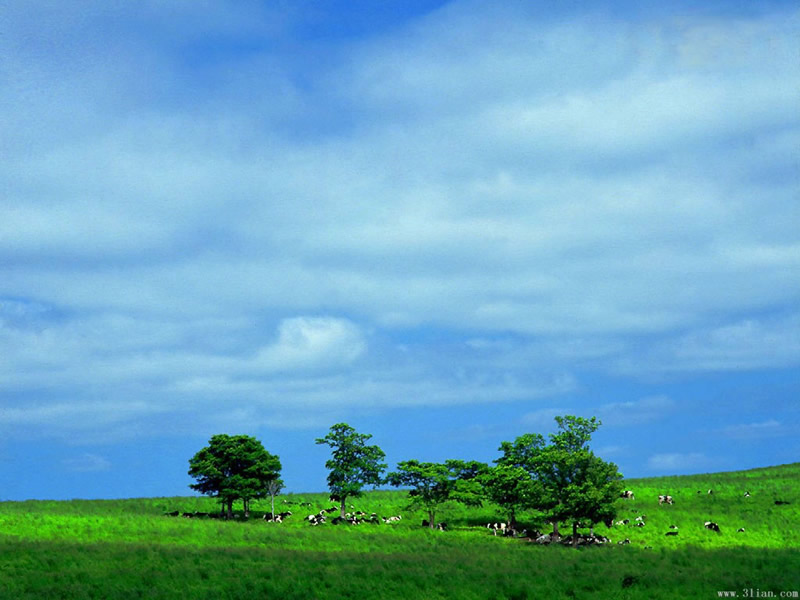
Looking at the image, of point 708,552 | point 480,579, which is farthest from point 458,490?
point 480,579

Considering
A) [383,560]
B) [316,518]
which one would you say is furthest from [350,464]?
[383,560]

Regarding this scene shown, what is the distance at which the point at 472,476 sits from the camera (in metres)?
84.6

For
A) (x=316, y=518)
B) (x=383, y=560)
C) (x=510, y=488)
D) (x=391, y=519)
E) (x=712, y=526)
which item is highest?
(x=510, y=488)

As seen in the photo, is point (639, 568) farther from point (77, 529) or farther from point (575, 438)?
point (77, 529)

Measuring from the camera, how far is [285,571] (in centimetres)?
4244

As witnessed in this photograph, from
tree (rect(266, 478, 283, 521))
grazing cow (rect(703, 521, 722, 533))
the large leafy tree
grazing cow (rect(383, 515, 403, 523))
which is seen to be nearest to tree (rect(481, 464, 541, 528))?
the large leafy tree

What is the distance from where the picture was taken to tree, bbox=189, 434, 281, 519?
81.1 m

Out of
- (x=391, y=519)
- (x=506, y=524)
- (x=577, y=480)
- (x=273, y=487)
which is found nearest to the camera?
(x=577, y=480)

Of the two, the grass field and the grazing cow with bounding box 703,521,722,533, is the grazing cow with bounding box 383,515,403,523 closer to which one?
the grass field

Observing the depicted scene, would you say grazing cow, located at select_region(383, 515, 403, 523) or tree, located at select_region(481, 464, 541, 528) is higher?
tree, located at select_region(481, 464, 541, 528)

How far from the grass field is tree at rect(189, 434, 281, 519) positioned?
26.6 feet

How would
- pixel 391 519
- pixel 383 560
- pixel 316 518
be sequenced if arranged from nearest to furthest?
pixel 383 560, pixel 316 518, pixel 391 519

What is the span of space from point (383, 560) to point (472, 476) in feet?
127

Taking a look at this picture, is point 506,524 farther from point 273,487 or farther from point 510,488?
point 273,487
